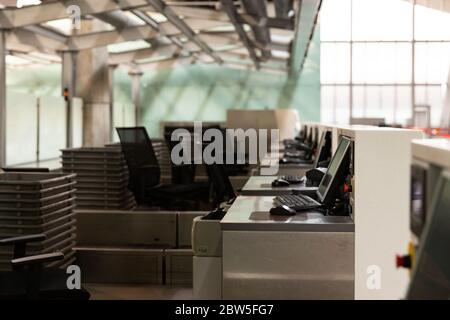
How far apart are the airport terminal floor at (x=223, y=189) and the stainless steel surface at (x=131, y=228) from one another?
0.04 ft

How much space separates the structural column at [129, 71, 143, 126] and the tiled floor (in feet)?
42.7

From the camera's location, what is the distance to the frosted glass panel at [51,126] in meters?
9.41

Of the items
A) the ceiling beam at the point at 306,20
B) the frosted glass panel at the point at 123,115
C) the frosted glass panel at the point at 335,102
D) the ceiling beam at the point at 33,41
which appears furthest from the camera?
the frosted glass panel at the point at 123,115

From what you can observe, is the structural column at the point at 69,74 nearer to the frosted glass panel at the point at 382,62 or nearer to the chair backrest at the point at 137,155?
the chair backrest at the point at 137,155

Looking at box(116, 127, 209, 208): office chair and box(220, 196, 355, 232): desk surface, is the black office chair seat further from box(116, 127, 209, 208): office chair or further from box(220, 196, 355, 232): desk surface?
box(116, 127, 209, 208): office chair

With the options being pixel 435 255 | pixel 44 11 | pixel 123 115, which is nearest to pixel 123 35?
pixel 44 11

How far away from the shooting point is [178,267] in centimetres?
479

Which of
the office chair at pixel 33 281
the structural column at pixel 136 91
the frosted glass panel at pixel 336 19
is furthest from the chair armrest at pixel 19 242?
the structural column at pixel 136 91

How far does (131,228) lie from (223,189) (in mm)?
982

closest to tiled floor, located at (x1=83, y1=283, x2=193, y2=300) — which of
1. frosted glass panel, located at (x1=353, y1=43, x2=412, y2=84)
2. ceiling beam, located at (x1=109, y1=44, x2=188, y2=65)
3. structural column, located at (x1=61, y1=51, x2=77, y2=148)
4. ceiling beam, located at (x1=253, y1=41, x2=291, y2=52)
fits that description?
frosted glass panel, located at (x1=353, y1=43, x2=412, y2=84)

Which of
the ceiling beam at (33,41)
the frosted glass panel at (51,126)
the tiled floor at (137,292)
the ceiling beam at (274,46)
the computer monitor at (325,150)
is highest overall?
the ceiling beam at (274,46)
